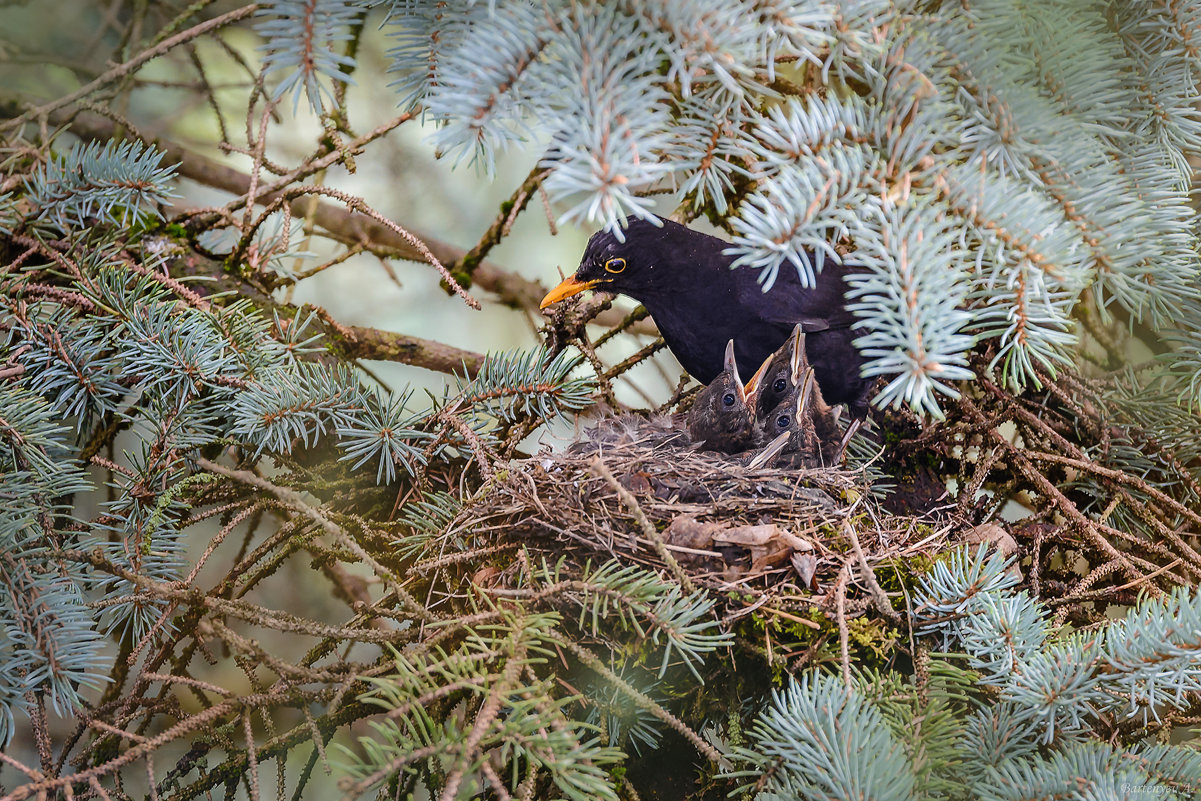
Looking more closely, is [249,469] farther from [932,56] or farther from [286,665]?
[932,56]

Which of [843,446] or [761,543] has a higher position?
[761,543]

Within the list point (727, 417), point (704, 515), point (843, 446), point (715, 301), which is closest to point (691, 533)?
point (704, 515)

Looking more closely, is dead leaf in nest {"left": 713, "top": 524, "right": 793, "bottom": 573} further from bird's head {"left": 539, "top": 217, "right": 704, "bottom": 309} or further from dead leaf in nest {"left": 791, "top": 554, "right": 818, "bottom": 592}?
bird's head {"left": 539, "top": 217, "right": 704, "bottom": 309}

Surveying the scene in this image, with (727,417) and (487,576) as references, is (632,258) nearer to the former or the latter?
(727,417)

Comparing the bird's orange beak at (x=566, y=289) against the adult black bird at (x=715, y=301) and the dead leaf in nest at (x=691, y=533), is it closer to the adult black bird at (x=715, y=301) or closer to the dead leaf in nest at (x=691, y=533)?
the adult black bird at (x=715, y=301)

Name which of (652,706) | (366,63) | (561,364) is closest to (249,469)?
(561,364)

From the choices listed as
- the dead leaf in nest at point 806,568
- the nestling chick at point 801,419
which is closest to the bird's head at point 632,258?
the nestling chick at point 801,419

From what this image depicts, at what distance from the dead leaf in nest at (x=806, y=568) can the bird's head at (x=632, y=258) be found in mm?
989

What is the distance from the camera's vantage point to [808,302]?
7.36 ft

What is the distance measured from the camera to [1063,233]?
3.51 feet

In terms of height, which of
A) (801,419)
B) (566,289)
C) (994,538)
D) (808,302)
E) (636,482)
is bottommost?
(994,538)

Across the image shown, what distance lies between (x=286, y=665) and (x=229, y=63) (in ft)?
10.2

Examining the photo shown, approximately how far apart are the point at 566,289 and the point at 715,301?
44 centimetres

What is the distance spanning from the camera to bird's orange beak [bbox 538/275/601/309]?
210 cm
